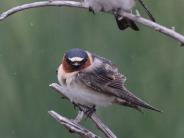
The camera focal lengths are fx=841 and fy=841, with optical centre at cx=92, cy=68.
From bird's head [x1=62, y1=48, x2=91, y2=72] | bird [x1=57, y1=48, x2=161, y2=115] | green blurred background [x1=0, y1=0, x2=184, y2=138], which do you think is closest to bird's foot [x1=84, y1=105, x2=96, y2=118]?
bird [x1=57, y1=48, x2=161, y2=115]

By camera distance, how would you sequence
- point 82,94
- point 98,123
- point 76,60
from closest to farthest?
point 98,123 → point 76,60 → point 82,94

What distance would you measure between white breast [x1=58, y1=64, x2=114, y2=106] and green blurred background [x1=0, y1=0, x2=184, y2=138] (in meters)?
0.41

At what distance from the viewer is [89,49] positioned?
2.71 metres

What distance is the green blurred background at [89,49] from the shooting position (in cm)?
263

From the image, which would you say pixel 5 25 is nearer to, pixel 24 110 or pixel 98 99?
pixel 24 110

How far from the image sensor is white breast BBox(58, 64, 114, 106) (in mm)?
2125

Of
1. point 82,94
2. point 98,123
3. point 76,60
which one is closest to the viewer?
point 98,123

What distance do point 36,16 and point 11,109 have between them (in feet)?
1.08

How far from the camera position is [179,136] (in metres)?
2.66

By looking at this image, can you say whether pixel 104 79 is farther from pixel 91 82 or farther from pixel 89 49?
pixel 89 49

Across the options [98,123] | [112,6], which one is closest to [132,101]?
[98,123]

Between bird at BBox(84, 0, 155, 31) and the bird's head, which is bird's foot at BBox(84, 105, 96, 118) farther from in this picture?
bird at BBox(84, 0, 155, 31)

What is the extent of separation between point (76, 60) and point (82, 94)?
141mm

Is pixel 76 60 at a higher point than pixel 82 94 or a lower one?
higher
